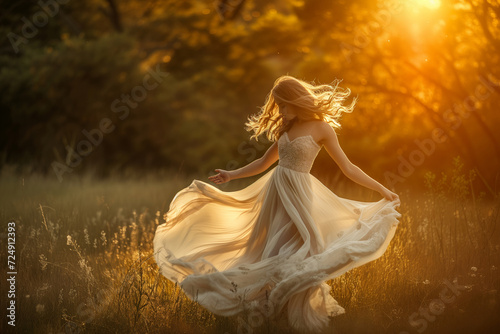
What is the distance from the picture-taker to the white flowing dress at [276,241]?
3.83 metres

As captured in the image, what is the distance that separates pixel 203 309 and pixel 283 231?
2.78 ft

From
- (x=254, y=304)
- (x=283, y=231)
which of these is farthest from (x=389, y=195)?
(x=254, y=304)

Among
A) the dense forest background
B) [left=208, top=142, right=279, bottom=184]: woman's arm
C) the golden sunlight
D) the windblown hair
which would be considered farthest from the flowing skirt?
the golden sunlight

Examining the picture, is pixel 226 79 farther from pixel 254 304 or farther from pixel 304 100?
pixel 254 304

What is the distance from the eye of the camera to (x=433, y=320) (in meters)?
4.29

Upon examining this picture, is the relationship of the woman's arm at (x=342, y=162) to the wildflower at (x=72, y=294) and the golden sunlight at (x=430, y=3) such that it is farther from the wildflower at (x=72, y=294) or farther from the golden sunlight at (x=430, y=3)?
the golden sunlight at (x=430, y=3)

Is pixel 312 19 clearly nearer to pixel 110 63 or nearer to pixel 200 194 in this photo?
pixel 110 63

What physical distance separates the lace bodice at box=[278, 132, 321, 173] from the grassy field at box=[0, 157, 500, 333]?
1.11 m

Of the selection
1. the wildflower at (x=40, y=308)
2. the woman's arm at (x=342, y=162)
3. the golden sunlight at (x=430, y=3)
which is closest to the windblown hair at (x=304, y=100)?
the woman's arm at (x=342, y=162)

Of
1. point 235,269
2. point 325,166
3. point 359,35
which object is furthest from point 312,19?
point 235,269

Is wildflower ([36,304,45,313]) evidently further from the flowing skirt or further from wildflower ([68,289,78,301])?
the flowing skirt

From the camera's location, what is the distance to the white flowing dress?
383 centimetres

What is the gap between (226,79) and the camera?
16.6 m

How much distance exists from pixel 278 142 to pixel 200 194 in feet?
2.74
